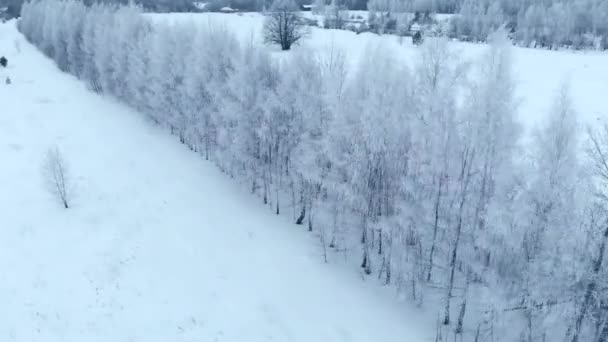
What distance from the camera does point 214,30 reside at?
124ft

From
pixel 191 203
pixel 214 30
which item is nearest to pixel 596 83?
pixel 214 30

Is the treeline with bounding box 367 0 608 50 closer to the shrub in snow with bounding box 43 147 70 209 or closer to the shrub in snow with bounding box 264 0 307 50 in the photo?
the shrub in snow with bounding box 264 0 307 50

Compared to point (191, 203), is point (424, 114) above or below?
above

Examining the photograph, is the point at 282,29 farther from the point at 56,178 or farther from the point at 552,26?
the point at 552,26

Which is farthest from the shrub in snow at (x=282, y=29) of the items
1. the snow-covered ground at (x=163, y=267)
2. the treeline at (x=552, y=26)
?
the treeline at (x=552, y=26)

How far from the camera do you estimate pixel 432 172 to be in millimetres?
20156

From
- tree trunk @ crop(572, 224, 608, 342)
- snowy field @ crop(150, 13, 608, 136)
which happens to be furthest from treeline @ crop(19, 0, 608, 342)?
snowy field @ crop(150, 13, 608, 136)

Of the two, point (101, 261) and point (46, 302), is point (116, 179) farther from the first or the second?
point (46, 302)

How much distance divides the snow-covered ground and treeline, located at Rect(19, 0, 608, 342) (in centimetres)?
210

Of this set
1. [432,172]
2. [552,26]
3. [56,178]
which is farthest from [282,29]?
[552,26]

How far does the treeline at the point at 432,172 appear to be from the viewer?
651 inches

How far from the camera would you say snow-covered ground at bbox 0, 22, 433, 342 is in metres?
20.7

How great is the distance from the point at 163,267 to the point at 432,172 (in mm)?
14353

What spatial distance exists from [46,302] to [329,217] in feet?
49.2
